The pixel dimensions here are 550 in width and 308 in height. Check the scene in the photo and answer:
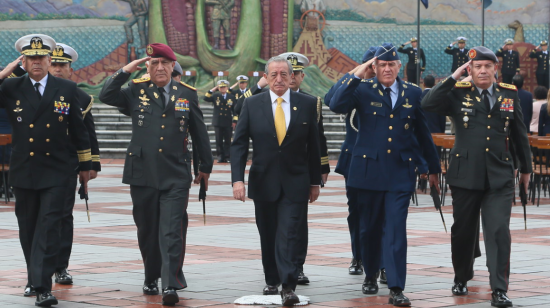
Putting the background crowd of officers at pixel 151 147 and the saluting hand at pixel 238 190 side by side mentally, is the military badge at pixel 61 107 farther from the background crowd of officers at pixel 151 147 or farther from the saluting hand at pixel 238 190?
the saluting hand at pixel 238 190

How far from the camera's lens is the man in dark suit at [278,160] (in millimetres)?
6664

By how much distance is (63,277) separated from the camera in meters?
7.23

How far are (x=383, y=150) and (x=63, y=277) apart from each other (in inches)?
103

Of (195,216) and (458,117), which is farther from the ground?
(458,117)

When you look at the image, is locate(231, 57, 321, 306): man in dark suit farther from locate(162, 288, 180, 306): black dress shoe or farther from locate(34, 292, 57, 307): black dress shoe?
locate(34, 292, 57, 307): black dress shoe

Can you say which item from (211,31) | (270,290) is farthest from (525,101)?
(211,31)

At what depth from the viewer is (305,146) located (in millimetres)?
6824

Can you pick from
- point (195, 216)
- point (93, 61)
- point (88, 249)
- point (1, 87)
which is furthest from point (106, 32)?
point (1, 87)

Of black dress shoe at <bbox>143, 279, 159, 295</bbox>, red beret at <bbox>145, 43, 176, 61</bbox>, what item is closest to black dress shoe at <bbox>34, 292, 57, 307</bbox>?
black dress shoe at <bbox>143, 279, 159, 295</bbox>

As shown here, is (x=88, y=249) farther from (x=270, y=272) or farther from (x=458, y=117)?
(x=458, y=117)

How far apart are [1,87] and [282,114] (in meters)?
2.01

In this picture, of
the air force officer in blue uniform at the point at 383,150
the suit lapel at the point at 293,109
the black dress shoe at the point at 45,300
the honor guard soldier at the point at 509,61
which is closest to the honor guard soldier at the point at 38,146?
the black dress shoe at the point at 45,300

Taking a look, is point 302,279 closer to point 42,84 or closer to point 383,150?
point 383,150

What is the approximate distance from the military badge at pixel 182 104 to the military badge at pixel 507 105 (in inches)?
89.9
